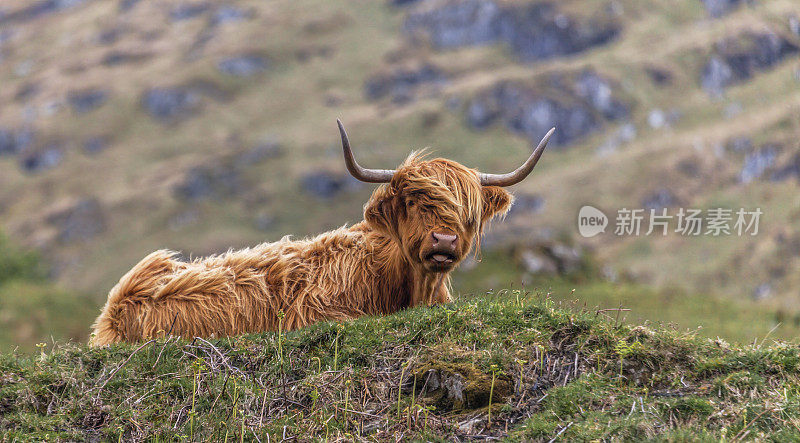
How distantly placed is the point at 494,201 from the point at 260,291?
8.43 feet

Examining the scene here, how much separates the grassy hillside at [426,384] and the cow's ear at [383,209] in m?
1.44

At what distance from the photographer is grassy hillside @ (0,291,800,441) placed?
17.3 feet

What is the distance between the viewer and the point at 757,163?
148 meters

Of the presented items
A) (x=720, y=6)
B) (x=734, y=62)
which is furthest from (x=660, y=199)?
(x=720, y=6)

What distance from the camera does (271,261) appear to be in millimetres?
8188

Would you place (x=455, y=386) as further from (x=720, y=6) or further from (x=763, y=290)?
(x=720, y=6)

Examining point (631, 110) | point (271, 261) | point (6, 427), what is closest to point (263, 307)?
point (271, 261)

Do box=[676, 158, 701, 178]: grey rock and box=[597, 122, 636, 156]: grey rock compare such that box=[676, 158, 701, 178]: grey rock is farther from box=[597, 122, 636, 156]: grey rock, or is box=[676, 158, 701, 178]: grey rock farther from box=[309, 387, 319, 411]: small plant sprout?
box=[309, 387, 319, 411]: small plant sprout

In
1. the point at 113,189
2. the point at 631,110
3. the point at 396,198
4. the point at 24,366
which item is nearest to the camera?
the point at 24,366

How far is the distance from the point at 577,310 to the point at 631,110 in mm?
194378

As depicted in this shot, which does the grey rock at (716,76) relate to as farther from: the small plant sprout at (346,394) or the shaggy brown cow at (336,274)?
the small plant sprout at (346,394)

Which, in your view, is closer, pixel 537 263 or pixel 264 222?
pixel 537 263

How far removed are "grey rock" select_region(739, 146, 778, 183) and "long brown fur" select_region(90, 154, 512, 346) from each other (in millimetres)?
142093

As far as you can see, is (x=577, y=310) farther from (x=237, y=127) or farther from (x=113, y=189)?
(x=237, y=127)
